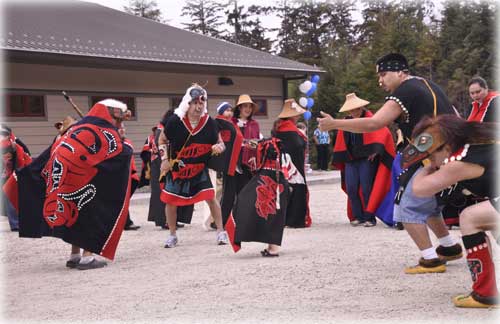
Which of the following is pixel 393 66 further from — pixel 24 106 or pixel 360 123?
pixel 24 106

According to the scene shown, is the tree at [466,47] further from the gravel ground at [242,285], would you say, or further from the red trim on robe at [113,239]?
the red trim on robe at [113,239]

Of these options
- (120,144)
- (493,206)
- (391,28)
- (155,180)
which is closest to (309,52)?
(391,28)

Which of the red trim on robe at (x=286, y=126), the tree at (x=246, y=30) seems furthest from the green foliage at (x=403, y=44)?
the red trim on robe at (x=286, y=126)

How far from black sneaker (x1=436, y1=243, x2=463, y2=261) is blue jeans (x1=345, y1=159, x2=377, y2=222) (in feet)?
9.93

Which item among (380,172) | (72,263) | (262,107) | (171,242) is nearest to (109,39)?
(262,107)

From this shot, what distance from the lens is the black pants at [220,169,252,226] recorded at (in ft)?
27.7

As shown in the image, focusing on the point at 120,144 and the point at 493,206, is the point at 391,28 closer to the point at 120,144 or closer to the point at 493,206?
the point at 120,144

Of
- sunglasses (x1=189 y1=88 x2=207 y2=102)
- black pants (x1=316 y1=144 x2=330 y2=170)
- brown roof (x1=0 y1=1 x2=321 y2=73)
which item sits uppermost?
brown roof (x1=0 y1=1 x2=321 y2=73)

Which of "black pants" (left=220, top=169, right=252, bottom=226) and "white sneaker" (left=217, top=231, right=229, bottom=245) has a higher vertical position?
"black pants" (left=220, top=169, right=252, bottom=226)

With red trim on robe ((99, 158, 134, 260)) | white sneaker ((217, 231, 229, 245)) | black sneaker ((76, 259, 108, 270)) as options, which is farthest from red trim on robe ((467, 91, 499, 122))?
black sneaker ((76, 259, 108, 270))

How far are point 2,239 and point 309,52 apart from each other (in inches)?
1182

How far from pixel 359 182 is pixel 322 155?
13.0 metres

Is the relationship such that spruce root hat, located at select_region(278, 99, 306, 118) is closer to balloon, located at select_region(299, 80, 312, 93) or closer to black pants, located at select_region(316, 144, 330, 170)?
balloon, located at select_region(299, 80, 312, 93)

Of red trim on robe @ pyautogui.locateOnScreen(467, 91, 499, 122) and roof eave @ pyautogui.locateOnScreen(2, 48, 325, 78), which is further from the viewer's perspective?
roof eave @ pyautogui.locateOnScreen(2, 48, 325, 78)
